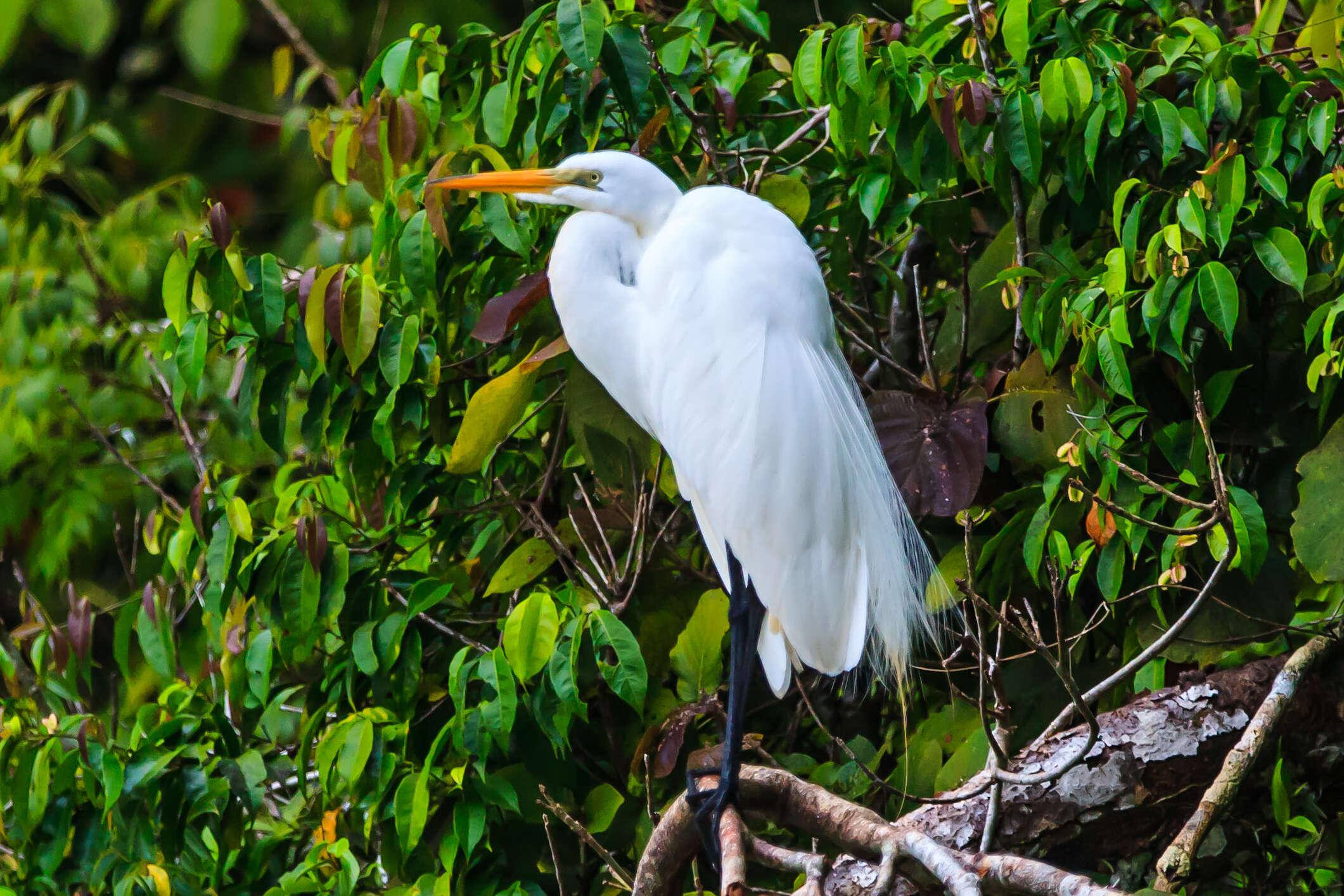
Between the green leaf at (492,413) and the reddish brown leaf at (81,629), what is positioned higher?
the green leaf at (492,413)

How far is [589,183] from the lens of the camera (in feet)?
6.46

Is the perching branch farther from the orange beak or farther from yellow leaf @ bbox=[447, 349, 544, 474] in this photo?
the orange beak

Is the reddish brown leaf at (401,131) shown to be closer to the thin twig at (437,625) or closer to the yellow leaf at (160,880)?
the thin twig at (437,625)

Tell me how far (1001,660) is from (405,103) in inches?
50.7

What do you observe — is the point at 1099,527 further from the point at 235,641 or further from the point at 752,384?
the point at 235,641

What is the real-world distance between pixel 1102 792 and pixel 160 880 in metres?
1.53

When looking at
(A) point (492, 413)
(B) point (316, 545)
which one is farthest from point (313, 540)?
(A) point (492, 413)

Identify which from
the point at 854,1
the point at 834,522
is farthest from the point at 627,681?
the point at 854,1

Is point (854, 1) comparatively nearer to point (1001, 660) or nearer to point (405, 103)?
point (405, 103)

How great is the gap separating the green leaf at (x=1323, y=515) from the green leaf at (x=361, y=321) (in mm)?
1372

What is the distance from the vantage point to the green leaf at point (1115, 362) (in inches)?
67.5

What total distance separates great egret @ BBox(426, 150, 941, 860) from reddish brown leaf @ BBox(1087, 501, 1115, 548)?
310mm

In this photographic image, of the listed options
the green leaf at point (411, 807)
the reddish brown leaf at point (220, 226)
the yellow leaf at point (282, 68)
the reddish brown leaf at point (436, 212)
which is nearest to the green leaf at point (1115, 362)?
the reddish brown leaf at point (436, 212)

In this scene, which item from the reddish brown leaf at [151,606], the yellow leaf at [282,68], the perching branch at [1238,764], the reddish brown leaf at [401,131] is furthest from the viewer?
the yellow leaf at [282,68]
